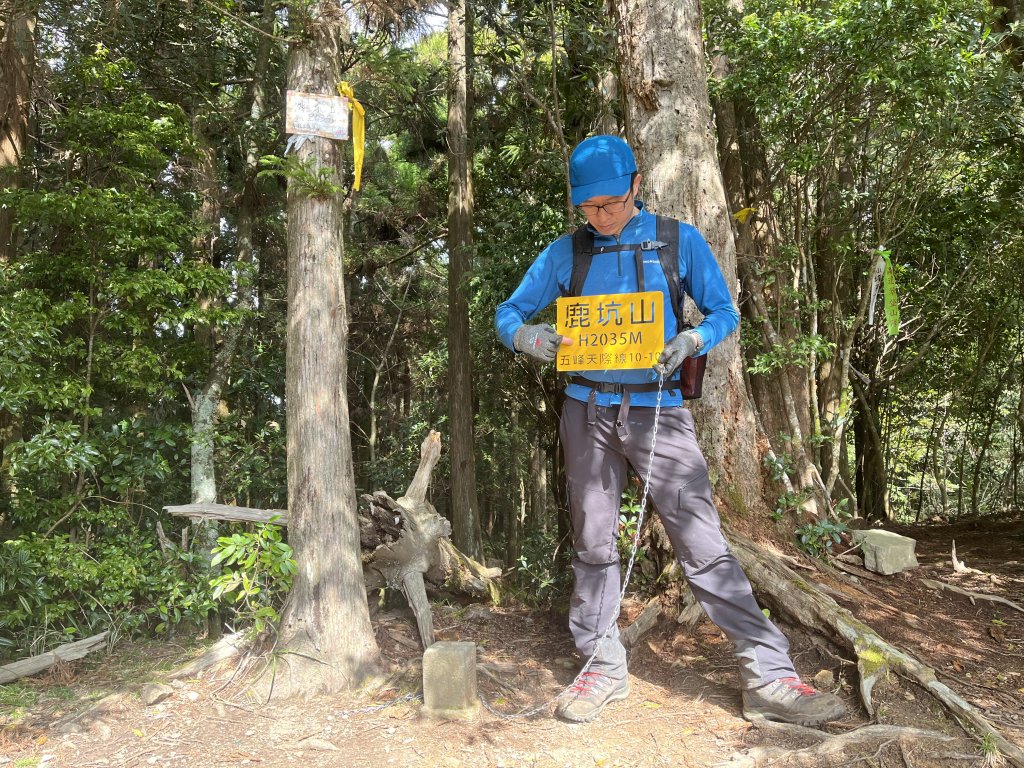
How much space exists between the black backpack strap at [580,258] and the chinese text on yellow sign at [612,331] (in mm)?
101

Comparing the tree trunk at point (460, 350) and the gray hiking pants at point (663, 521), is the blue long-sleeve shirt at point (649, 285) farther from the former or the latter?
the tree trunk at point (460, 350)

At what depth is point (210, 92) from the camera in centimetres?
881

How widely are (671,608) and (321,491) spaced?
1975mm

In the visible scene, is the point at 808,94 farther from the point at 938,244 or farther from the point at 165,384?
the point at 165,384

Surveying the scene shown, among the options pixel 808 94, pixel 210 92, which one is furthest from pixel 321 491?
pixel 210 92

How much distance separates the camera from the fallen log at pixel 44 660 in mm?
4480

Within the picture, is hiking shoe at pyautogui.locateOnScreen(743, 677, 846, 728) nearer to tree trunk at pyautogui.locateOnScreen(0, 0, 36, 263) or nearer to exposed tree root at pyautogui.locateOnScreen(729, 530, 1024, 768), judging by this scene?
exposed tree root at pyautogui.locateOnScreen(729, 530, 1024, 768)

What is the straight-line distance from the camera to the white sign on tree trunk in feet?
12.8

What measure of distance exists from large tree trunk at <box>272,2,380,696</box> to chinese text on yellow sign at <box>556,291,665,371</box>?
132 centimetres

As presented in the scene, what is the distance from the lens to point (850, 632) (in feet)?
11.3

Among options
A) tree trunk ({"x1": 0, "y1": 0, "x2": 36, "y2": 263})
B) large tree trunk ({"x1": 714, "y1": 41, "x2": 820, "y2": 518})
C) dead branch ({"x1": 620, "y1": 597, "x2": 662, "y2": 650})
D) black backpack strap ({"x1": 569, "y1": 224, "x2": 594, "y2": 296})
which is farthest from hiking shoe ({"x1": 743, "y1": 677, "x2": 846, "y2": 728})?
tree trunk ({"x1": 0, "y1": 0, "x2": 36, "y2": 263})

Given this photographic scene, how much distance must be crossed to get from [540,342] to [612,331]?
310mm

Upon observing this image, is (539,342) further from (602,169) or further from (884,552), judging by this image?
(884,552)

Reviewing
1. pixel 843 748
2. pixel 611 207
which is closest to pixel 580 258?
pixel 611 207
